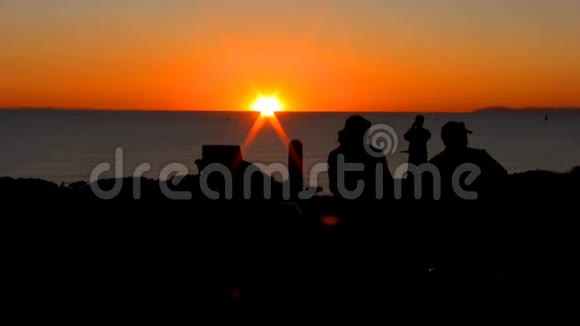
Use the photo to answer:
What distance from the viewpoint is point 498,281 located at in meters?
11.2

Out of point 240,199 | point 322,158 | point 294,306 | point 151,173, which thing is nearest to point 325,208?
point 240,199

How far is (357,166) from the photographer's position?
14.0 metres

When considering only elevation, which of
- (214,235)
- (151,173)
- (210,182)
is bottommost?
(214,235)

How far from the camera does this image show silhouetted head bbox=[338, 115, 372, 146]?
13.9 m

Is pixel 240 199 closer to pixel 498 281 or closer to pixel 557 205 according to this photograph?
pixel 498 281

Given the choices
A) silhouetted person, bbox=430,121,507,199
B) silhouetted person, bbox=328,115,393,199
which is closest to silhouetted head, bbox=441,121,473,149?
silhouetted person, bbox=430,121,507,199

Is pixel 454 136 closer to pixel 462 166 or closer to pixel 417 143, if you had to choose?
pixel 462 166

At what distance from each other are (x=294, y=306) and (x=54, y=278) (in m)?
3.38

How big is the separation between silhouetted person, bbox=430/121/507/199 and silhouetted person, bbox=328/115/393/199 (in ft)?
3.08

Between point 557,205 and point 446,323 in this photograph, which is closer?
point 446,323

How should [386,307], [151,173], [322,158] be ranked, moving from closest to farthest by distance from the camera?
1. [386,307]
2. [151,173]
3. [322,158]

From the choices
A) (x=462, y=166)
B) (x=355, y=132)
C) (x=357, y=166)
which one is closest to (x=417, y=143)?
(x=462, y=166)

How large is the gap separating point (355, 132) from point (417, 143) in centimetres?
283

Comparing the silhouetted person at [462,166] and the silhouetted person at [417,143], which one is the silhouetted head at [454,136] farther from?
the silhouetted person at [417,143]
